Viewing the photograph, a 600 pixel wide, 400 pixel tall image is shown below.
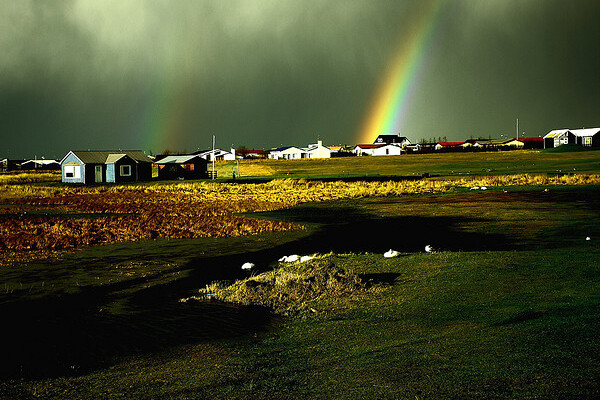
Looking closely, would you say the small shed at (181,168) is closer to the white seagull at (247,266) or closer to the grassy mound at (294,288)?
the white seagull at (247,266)

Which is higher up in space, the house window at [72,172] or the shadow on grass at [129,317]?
the house window at [72,172]

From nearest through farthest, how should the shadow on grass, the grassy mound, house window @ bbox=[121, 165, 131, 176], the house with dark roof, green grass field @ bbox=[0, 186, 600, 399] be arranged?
1. green grass field @ bbox=[0, 186, 600, 399]
2. the shadow on grass
3. the grassy mound
4. the house with dark roof
5. house window @ bbox=[121, 165, 131, 176]

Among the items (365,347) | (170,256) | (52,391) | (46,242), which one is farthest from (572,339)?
(46,242)

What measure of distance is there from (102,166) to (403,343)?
317 feet

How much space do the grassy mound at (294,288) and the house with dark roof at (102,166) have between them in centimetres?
8654

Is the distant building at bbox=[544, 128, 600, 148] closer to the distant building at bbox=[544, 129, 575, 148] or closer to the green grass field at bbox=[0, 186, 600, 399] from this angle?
the distant building at bbox=[544, 129, 575, 148]

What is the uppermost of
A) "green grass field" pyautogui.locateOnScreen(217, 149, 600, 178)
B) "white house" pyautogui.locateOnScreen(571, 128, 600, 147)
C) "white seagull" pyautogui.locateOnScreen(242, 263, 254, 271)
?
"white house" pyautogui.locateOnScreen(571, 128, 600, 147)

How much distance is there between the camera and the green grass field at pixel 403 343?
29.9ft

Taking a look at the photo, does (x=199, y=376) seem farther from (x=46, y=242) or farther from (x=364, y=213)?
(x=364, y=213)

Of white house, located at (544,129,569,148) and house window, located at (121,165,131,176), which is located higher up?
white house, located at (544,129,569,148)

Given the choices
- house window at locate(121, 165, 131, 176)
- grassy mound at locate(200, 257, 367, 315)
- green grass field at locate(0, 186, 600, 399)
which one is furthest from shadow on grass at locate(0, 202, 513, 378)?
house window at locate(121, 165, 131, 176)

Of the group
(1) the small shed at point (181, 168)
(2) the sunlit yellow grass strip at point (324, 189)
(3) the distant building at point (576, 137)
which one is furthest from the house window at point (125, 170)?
(3) the distant building at point (576, 137)

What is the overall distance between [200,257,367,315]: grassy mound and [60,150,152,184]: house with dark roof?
284ft

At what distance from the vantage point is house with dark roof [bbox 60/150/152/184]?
326 feet
